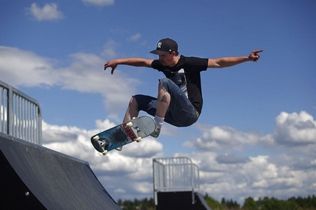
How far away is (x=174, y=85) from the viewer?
6.50 m

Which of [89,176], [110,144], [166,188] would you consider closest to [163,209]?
[166,188]

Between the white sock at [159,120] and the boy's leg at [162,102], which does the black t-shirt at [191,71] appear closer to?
the boy's leg at [162,102]

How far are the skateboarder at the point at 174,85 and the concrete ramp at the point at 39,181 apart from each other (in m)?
1.48

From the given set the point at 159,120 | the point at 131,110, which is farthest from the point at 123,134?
the point at 159,120

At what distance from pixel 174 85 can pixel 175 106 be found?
268 millimetres

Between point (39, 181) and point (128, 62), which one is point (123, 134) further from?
point (39, 181)

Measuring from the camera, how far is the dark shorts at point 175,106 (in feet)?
21.4

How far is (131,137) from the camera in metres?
7.10

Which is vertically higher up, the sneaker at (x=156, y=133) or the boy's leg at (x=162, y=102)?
the boy's leg at (x=162, y=102)

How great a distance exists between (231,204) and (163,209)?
46.9 ft

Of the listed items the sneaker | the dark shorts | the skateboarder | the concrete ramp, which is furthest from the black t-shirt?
the concrete ramp

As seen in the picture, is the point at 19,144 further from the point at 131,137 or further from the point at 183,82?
the point at 183,82

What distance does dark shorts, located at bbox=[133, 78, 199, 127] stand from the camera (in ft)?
21.4

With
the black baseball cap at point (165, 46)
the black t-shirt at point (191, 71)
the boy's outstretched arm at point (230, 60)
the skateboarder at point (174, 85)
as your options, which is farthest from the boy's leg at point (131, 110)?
the boy's outstretched arm at point (230, 60)
